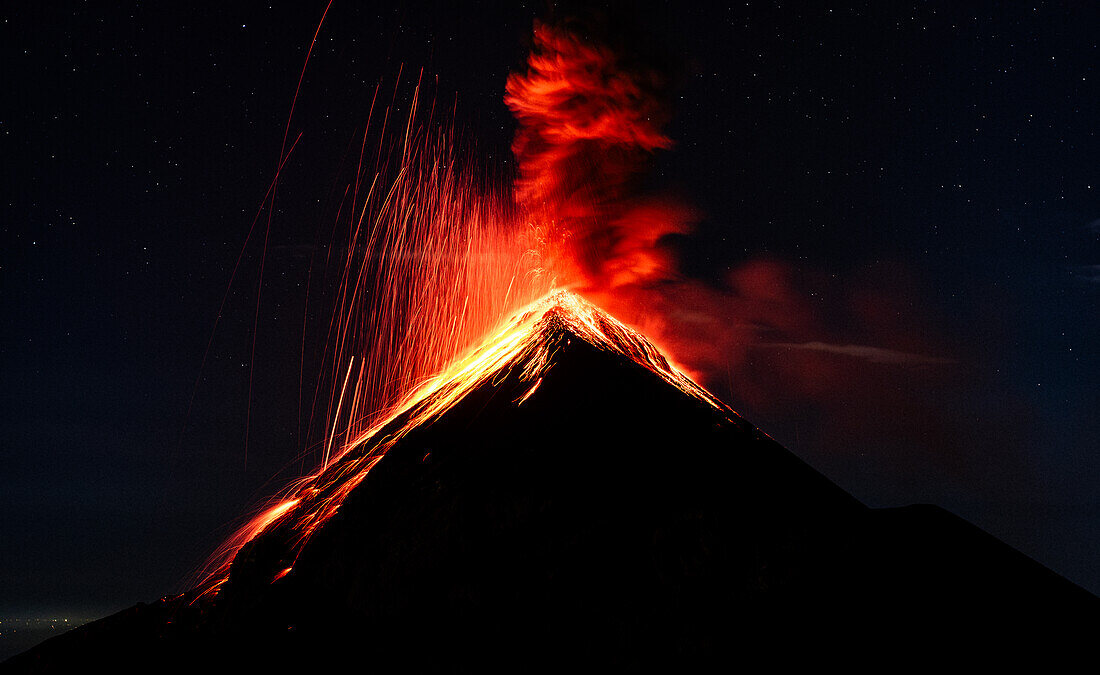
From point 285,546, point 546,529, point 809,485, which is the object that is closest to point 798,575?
point 809,485

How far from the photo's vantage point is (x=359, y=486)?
16.0m

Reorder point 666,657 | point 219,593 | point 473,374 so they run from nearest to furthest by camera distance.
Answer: point 666,657 → point 219,593 → point 473,374

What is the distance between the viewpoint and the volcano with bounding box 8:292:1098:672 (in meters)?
13.0

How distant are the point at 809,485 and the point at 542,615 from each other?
7504mm

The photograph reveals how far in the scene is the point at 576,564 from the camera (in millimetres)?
13570

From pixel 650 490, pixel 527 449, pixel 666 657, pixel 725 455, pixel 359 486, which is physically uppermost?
pixel 725 455

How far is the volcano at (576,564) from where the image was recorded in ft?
42.6

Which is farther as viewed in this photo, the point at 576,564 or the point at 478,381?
the point at 478,381

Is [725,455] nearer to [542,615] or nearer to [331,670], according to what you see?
[542,615]

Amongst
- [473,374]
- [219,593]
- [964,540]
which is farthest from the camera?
[473,374]

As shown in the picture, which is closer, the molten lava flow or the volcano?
A: the volcano

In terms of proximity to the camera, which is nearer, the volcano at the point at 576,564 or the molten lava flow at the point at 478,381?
the volcano at the point at 576,564

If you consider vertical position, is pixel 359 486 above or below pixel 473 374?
below

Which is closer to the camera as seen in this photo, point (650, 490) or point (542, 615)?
point (542, 615)
